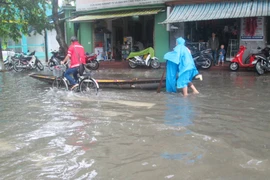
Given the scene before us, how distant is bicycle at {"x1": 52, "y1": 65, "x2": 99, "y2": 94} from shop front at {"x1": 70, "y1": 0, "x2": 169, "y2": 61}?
25.7 feet

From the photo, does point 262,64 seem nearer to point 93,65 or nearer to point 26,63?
point 93,65

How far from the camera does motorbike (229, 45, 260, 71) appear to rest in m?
12.8

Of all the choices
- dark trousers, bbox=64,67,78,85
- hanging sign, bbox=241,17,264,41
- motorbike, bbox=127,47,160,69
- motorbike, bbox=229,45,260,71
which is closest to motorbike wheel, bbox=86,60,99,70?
motorbike, bbox=127,47,160,69

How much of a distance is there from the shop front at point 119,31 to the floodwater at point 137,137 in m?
8.59

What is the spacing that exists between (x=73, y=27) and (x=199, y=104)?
51.7 feet

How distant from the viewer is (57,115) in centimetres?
641

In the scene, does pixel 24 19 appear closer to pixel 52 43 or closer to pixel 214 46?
pixel 214 46

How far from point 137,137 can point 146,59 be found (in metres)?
10.8

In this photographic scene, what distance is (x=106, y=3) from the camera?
695 inches

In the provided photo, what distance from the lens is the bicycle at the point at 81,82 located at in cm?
852

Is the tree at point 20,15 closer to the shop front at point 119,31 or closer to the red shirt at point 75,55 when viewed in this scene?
the red shirt at point 75,55

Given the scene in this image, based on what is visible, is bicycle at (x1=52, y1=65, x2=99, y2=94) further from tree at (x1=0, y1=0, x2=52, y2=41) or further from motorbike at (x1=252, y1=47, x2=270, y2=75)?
motorbike at (x1=252, y1=47, x2=270, y2=75)

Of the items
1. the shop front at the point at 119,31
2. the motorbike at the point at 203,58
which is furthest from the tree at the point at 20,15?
the motorbike at the point at 203,58

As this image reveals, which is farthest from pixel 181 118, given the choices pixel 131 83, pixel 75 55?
pixel 75 55
